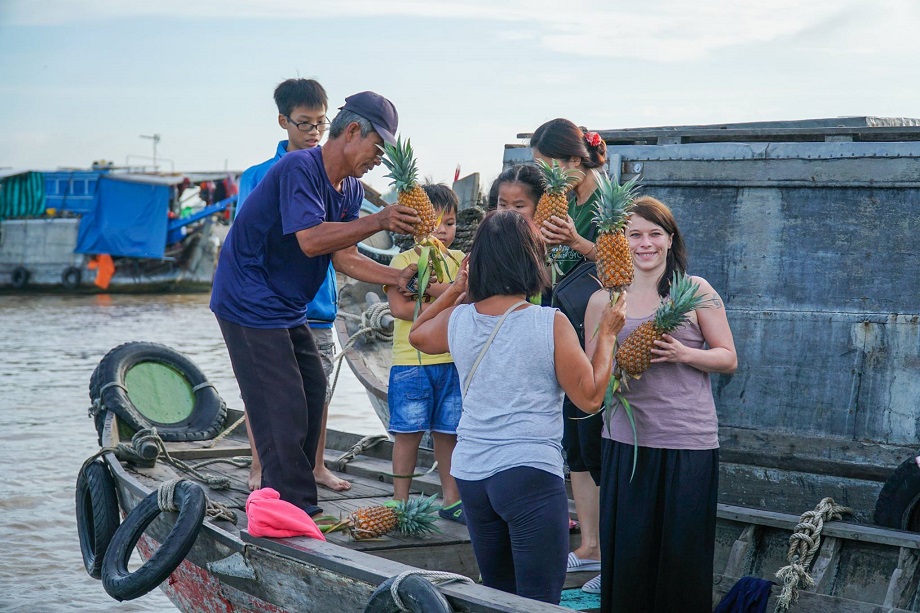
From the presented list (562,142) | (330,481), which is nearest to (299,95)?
(562,142)

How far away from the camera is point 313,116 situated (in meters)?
5.35

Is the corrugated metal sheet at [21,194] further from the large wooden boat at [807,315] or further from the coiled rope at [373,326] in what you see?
the large wooden boat at [807,315]

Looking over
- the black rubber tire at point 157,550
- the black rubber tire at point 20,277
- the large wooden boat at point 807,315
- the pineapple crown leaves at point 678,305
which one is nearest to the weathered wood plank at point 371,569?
the black rubber tire at point 157,550

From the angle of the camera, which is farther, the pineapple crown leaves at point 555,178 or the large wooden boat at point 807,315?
the large wooden boat at point 807,315

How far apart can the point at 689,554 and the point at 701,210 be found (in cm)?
206

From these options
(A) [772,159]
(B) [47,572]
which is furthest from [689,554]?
(B) [47,572]

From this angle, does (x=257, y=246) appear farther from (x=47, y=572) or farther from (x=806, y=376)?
(x=47, y=572)

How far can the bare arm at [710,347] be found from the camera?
134 inches

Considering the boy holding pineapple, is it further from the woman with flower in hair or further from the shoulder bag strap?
the shoulder bag strap

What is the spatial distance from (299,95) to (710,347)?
282 centimetres

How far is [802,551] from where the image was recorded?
12.6ft

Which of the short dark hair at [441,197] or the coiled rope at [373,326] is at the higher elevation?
the short dark hair at [441,197]

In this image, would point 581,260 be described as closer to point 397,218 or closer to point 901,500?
point 397,218

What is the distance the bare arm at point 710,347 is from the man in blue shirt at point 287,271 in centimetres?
122
